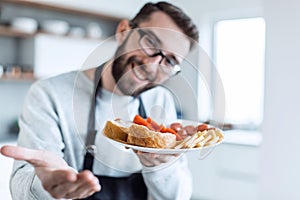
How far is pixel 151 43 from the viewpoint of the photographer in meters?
0.47

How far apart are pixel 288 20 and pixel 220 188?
1379 millimetres

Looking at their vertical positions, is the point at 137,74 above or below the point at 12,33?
below

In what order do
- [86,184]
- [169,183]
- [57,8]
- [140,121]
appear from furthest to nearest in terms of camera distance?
[57,8] → [169,183] → [140,121] → [86,184]

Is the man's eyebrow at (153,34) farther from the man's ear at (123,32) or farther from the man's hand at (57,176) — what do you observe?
the man's hand at (57,176)

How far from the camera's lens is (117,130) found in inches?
16.4

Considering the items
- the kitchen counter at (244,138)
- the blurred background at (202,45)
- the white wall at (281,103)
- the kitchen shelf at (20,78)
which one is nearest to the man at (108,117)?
the white wall at (281,103)

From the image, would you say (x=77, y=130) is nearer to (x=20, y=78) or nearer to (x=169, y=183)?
(x=169, y=183)

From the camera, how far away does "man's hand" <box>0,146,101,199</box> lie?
0.32 meters

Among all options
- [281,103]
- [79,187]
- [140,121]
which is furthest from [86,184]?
[281,103]

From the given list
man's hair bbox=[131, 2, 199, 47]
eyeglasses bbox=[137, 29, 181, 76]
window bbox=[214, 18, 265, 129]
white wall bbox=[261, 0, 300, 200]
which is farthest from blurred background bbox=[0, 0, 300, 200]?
eyeglasses bbox=[137, 29, 181, 76]

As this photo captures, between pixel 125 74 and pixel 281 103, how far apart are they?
14.4 inches

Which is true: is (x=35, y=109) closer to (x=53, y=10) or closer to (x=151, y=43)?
(x=151, y=43)

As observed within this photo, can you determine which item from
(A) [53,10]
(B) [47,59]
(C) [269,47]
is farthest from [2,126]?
(C) [269,47]

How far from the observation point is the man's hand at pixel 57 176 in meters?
0.32
